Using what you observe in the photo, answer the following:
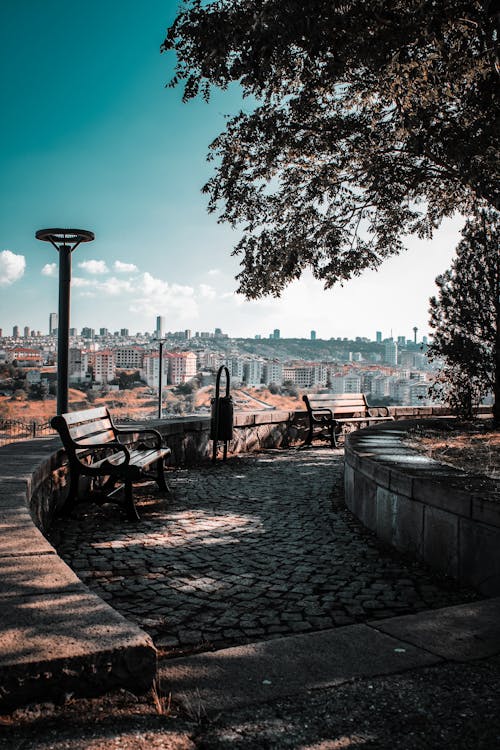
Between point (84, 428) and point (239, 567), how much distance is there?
230 centimetres

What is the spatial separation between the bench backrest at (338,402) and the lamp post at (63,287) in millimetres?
4811

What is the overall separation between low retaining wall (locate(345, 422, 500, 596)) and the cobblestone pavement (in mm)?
126

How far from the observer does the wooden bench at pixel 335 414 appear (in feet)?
34.5

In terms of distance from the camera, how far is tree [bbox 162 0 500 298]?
17.5 feet

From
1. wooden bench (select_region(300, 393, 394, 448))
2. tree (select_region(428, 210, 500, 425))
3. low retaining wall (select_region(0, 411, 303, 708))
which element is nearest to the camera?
low retaining wall (select_region(0, 411, 303, 708))

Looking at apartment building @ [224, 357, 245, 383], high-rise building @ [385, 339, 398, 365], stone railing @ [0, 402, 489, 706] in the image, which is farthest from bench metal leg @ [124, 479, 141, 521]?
high-rise building @ [385, 339, 398, 365]

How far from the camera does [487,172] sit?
22.4 feet

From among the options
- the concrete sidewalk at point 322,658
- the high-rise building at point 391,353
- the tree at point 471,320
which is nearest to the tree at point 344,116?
the tree at point 471,320

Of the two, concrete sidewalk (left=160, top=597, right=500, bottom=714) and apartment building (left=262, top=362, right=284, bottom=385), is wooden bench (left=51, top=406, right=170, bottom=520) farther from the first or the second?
apartment building (left=262, top=362, right=284, bottom=385)

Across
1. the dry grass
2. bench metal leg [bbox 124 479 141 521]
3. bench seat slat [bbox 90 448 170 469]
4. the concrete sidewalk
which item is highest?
the dry grass

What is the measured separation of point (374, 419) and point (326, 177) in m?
4.93

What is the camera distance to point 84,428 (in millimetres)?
5457

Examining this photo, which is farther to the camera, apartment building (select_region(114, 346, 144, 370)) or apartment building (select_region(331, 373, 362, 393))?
apartment building (select_region(114, 346, 144, 370))

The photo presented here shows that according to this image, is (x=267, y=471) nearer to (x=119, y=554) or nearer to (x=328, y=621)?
(x=119, y=554)
